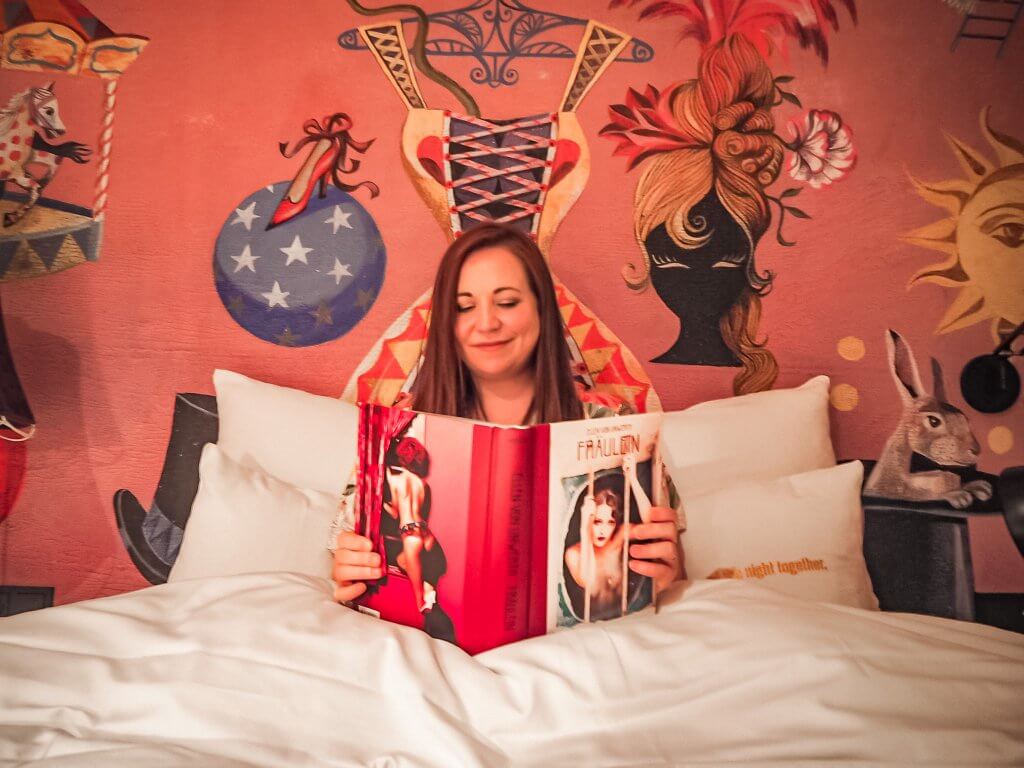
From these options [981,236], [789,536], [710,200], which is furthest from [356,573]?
[981,236]

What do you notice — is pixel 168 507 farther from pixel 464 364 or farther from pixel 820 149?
pixel 820 149

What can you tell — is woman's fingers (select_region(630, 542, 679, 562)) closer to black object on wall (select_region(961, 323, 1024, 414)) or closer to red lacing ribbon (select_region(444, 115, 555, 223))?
red lacing ribbon (select_region(444, 115, 555, 223))

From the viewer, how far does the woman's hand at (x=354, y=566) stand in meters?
1.06

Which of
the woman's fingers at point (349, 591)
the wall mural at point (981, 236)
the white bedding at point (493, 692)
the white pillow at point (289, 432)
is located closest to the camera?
the white bedding at point (493, 692)

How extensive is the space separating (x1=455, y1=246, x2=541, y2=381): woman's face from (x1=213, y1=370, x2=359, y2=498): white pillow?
33 cm

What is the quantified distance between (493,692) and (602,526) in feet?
0.91

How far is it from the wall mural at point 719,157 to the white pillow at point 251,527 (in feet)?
2.90

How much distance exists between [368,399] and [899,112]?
4.69ft

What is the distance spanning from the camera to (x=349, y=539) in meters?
1.09

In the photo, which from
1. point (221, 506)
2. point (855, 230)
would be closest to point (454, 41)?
point (855, 230)

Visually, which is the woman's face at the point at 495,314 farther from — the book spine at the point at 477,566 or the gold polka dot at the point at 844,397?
the gold polka dot at the point at 844,397

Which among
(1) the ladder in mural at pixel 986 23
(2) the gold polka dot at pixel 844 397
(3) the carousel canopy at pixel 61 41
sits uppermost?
(1) the ladder in mural at pixel 986 23

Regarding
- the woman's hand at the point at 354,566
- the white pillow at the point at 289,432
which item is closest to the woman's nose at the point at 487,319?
the white pillow at the point at 289,432

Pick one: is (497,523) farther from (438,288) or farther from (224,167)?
(224,167)
